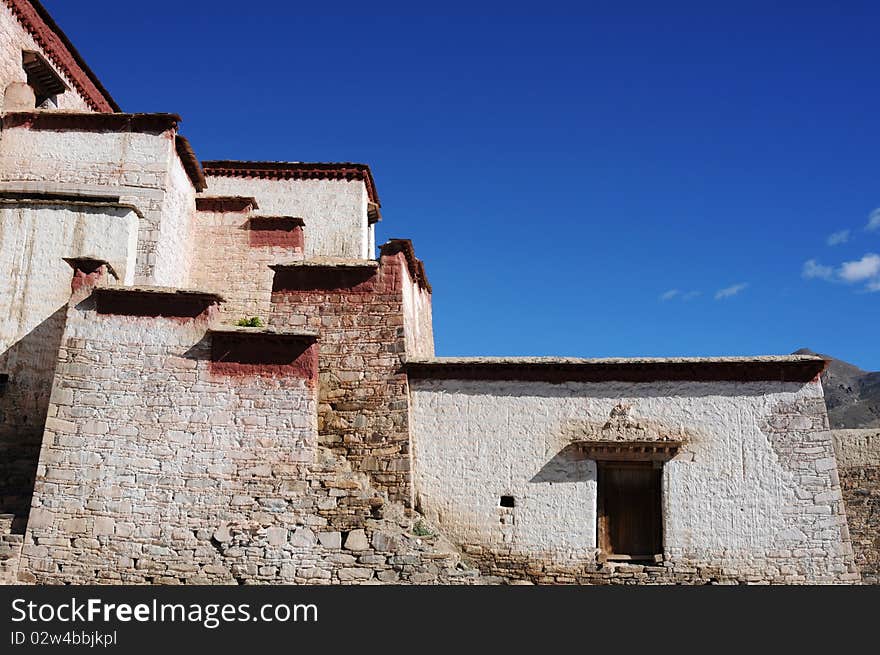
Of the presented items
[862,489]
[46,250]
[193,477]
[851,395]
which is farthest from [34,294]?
[851,395]

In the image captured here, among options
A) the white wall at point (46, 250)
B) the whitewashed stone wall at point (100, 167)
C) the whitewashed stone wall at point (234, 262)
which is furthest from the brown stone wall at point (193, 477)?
the whitewashed stone wall at point (234, 262)

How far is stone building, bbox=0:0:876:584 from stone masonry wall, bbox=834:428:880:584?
13.4ft

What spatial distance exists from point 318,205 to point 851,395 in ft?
103

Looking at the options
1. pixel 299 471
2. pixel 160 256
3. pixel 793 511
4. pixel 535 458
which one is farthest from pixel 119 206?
pixel 793 511

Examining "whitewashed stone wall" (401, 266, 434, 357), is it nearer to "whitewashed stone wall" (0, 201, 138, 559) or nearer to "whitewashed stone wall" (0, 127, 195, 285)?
"whitewashed stone wall" (0, 127, 195, 285)

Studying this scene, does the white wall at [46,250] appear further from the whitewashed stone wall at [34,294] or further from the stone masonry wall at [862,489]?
the stone masonry wall at [862,489]

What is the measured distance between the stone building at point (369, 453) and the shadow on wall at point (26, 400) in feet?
0.10

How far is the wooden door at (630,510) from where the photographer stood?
1236 cm

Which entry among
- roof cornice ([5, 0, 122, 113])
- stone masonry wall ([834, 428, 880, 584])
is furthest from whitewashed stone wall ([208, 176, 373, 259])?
stone masonry wall ([834, 428, 880, 584])

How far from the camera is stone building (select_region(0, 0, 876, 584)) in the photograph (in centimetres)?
1171

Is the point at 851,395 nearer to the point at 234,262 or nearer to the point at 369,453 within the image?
the point at 234,262

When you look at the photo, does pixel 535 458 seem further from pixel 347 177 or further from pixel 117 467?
pixel 347 177

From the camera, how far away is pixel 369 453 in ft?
41.4

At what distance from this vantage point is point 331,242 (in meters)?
20.0
